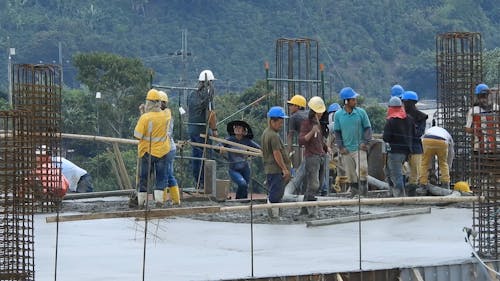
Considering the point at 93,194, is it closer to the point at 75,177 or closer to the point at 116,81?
the point at 75,177

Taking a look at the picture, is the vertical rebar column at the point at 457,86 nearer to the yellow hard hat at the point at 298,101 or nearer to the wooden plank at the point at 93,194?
the yellow hard hat at the point at 298,101

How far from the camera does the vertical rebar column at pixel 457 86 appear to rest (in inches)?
992

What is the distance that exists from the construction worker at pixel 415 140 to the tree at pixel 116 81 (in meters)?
30.8

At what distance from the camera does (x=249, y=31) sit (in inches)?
3514

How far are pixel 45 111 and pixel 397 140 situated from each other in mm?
4805

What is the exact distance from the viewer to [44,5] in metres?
92.4

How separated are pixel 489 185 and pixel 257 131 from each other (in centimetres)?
2916

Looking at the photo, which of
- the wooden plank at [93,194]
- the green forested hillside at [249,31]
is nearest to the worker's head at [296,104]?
the wooden plank at [93,194]

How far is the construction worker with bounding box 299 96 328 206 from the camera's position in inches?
843

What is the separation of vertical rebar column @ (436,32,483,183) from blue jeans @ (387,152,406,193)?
2511mm

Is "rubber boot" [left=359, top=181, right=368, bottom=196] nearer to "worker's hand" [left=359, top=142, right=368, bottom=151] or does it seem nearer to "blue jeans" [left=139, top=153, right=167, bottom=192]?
"worker's hand" [left=359, top=142, right=368, bottom=151]

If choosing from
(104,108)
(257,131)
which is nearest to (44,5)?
(104,108)

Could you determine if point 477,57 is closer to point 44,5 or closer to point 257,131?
point 257,131

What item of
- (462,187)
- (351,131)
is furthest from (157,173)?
(462,187)
